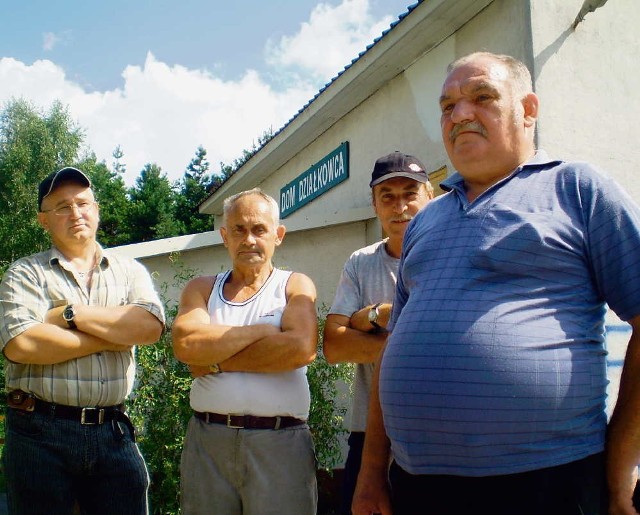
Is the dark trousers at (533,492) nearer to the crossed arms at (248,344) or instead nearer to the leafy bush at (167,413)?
the crossed arms at (248,344)

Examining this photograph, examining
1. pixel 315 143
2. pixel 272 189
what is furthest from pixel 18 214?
pixel 315 143

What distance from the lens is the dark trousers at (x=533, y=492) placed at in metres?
1.54

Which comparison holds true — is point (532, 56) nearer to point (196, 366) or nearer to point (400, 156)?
point (400, 156)

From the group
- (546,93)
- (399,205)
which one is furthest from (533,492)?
(546,93)

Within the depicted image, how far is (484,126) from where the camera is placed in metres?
1.89

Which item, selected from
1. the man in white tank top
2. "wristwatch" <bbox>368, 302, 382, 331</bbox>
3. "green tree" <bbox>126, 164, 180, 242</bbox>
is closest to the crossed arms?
the man in white tank top

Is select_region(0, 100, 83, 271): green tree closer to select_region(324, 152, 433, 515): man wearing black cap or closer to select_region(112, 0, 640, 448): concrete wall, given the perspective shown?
select_region(112, 0, 640, 448): concrete wall

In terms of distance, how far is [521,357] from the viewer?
62.6 inches

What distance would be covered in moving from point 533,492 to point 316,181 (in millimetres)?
6980

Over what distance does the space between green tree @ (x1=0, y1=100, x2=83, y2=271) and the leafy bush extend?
66.3 ft

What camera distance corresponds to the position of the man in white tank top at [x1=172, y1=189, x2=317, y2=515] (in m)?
2.56

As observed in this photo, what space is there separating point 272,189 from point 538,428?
9203mm

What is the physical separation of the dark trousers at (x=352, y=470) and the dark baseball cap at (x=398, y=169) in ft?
3.89

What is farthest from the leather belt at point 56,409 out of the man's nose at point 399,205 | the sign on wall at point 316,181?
the sign on wall at point 316,181
